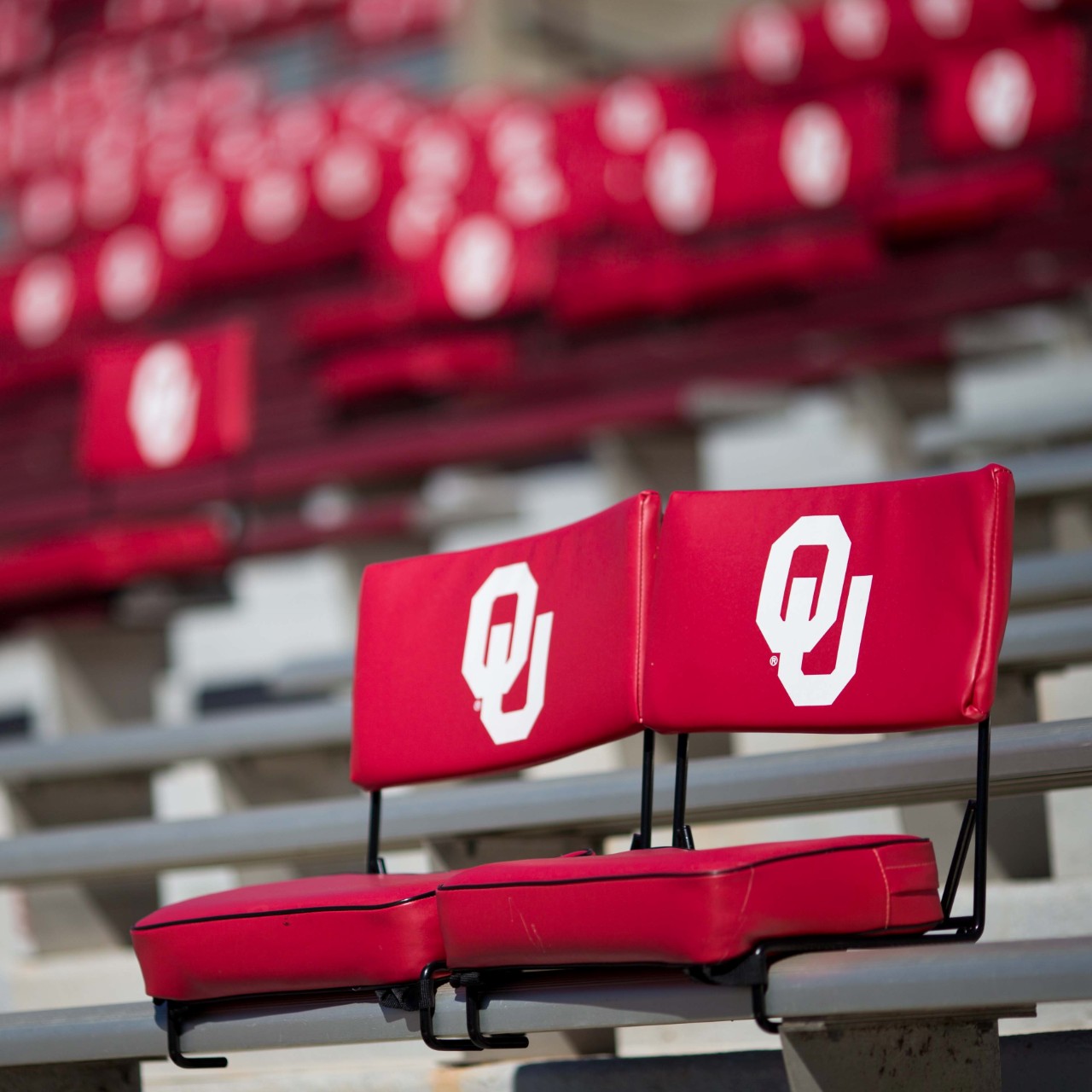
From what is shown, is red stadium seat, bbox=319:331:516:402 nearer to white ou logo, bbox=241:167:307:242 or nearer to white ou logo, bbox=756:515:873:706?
white ou logo, bbox=241:167:307:242

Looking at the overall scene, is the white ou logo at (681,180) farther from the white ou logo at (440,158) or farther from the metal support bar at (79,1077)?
the metal support bar at (79,1077)

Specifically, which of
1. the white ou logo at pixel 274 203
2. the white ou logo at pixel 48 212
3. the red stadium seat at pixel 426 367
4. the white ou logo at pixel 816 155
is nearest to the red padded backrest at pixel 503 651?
the red stadium seat at pixel 426 367

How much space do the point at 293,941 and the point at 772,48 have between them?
4.67 meters

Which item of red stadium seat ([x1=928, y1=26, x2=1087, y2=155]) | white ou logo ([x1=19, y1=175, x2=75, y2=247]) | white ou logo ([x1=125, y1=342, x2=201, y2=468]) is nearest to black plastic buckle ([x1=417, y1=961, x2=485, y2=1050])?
white ou logo ([x1=125, y1=342, x2=201, y2=468])

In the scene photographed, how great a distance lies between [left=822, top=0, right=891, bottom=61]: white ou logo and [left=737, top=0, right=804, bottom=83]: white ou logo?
0.40 feet

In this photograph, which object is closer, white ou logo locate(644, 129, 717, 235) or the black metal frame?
the black metal frame

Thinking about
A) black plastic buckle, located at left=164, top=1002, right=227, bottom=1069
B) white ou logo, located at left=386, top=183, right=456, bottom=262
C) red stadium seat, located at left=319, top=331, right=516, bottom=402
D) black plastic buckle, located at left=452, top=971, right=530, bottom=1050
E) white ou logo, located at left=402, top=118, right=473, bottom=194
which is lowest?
black plastic buckle, located at left=164, top=1002, right=227, bottom=1069

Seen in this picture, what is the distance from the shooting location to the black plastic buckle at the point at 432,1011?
3.40 feet

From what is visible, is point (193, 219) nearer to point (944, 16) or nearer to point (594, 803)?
point (944, 16)

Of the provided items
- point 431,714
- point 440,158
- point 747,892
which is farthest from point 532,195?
point 747,892

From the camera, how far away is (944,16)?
4.87m

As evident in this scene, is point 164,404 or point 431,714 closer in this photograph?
point 431,714

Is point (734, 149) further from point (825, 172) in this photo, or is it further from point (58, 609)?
point (58, 609)

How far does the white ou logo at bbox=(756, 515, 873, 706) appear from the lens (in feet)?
3.61
